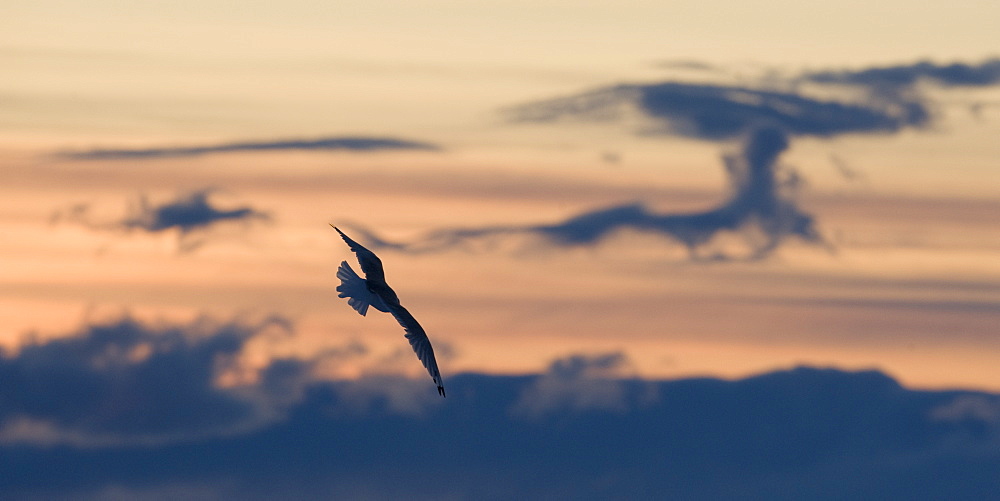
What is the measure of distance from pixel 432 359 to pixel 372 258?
493 cm

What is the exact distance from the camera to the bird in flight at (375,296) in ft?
146

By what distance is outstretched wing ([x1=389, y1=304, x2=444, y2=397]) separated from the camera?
45844 millimetres

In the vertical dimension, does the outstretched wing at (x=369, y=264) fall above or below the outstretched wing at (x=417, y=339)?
above

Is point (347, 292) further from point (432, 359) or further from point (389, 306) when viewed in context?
point (432, 359)

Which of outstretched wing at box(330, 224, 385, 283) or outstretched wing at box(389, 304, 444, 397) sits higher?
outstretched wing at box(330, 224, 385, 283)

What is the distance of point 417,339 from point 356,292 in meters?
4.01

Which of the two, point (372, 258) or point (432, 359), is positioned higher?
point (372, 258)

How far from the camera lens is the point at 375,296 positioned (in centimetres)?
4512

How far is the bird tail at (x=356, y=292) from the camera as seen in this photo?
44.2 metres

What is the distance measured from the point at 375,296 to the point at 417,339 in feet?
10.9

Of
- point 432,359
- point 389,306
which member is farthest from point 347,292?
point 432,359

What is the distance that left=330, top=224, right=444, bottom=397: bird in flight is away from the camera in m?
44.4

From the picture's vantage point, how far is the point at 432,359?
46.4 meters

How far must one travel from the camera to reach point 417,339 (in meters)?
47.3
